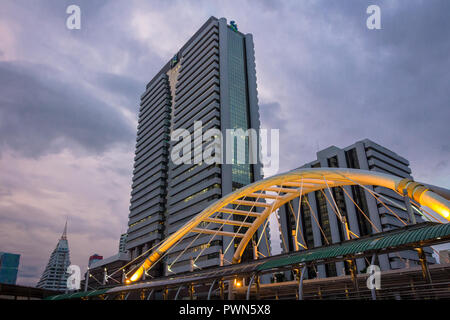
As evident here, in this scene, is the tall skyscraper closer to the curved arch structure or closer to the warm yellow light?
the warm yellow light

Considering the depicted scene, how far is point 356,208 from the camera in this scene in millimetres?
100062

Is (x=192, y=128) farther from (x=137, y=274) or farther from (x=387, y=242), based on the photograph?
(x=387, y=242)

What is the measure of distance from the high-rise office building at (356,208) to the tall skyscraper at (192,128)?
935 inches

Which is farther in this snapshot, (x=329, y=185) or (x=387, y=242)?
(x=329, y=185)

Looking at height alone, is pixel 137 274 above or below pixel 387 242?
above

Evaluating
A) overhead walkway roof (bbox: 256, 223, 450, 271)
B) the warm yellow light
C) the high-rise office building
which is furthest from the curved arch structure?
the high-rise office building

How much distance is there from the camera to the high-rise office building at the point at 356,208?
93125 millimetres

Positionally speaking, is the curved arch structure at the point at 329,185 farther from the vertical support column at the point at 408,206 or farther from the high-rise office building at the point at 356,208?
the high-rise office building at the point at 356,208

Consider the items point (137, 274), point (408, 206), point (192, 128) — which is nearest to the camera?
point (408, 206)

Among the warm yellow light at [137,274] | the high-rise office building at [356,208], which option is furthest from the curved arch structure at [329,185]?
the high-rise office building at [356,208]

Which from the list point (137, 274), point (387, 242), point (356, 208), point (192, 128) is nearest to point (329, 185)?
point (387, 242)

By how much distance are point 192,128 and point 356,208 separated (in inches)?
2494

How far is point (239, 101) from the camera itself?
11875cm
